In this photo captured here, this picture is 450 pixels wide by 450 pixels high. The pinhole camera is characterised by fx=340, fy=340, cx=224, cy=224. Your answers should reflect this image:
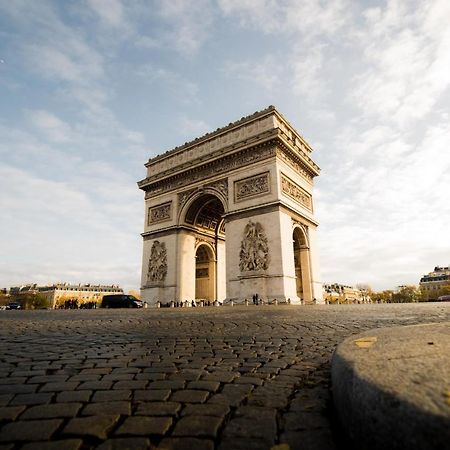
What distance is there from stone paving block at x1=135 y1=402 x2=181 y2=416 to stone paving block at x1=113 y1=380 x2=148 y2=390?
13.2 inches

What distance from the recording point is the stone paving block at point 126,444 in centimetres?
116

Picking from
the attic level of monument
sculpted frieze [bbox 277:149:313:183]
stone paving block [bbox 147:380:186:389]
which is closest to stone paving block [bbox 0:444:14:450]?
stone paving block [bbox 147:380:186:389]

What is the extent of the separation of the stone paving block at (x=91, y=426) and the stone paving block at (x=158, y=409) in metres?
0.12

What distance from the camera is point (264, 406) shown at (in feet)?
5.24

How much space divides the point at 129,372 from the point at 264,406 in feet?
3.70

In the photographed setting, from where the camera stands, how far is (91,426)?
1.34m

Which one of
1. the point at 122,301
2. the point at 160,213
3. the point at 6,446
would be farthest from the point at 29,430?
the point at 160,213

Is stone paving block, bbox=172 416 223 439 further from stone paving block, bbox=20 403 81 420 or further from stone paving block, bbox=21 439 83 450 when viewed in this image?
stone paving block, bbox=20 403 81 420

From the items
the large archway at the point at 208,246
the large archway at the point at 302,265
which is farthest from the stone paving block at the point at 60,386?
the large archway at the point at 208,246

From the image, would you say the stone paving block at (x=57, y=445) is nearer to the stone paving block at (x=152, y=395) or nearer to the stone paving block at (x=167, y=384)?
the stone paving block at (x=152, y=395)

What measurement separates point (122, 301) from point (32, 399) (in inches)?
916

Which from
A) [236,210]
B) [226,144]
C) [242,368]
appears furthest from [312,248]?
[242,368]

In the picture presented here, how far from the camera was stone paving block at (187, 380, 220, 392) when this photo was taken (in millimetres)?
1897

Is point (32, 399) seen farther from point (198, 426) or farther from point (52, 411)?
→ point (198, 426)
